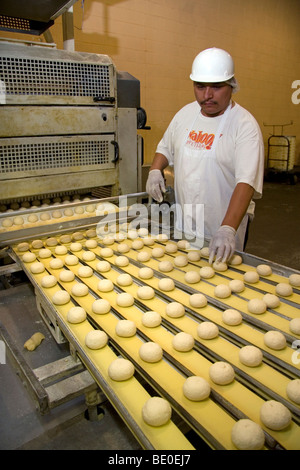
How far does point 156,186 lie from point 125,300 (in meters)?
1.17

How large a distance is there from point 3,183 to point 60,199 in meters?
0.92

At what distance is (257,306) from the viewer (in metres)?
1.50

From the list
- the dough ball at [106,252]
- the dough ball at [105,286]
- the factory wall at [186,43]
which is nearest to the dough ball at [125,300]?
the dough ball at [105,286]

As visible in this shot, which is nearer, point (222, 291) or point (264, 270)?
point (222, 291)

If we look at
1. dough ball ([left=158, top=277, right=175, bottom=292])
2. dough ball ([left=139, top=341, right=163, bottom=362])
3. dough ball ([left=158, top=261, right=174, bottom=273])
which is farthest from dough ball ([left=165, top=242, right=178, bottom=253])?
dough ball ([left=139, top=341, right=163, bottom=362])

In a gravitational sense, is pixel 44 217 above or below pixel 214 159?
below

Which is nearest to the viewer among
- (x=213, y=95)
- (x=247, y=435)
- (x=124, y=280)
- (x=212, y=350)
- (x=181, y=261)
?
(x=247, y=435)

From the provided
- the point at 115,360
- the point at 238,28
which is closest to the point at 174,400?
the point at 115,360

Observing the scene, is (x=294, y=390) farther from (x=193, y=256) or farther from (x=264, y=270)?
(x=193, y=256)

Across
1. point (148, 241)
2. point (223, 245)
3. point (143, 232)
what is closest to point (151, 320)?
point (223, 245)

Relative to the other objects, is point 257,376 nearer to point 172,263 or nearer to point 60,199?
point 172,263

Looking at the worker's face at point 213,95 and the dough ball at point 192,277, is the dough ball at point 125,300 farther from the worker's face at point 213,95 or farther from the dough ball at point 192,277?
the worker's face at point 213,95

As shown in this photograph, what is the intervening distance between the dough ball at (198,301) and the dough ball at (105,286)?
16.5 inches
